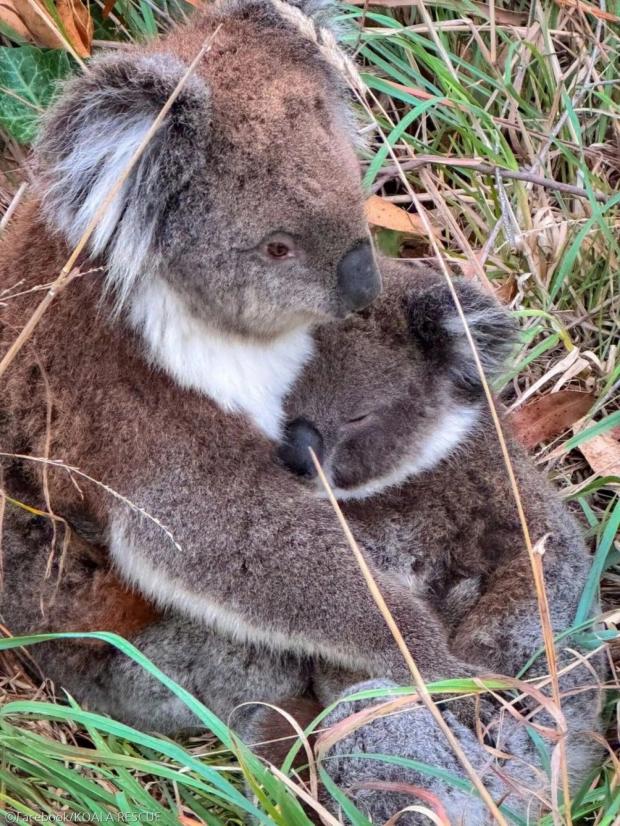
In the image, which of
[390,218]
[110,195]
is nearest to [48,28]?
[390,218]

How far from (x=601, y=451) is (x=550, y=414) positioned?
244 millimetres

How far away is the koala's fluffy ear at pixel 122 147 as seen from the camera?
100.0 inches

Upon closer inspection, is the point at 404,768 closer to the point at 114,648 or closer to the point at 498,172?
the point at 114,648

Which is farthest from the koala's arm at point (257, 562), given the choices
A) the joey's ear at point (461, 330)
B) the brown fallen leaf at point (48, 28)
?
the brown fallen leaf at point (48, 28)

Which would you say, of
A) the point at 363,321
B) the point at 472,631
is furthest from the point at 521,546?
the point at 363,321

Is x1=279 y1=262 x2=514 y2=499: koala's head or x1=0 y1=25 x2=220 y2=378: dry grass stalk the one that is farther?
x1=279 y1=262 x2=514 y2=499: koala's head

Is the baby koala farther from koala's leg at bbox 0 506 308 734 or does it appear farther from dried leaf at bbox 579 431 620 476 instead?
dried leaf at bbox 579 431 620 476

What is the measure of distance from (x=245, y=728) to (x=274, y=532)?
65 cm

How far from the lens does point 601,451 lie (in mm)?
3885

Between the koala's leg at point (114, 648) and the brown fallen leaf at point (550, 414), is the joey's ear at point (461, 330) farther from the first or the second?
the koala's leg at point (114, 648)

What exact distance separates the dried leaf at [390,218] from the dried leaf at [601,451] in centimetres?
111

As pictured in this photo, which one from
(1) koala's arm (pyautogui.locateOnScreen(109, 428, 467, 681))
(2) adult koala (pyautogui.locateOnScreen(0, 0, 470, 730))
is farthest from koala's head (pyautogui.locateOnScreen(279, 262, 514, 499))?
(1) koala's arm (pyautogui.locateOnScreen(109, 428, 467, 681))

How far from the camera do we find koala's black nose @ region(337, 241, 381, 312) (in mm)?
2703

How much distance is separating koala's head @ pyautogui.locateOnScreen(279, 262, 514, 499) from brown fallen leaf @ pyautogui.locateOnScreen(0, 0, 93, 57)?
1.70m
